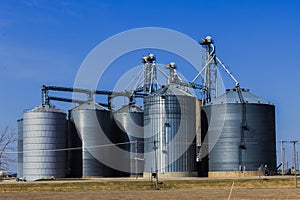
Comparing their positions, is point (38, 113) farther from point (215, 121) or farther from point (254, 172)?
point (254, 172)

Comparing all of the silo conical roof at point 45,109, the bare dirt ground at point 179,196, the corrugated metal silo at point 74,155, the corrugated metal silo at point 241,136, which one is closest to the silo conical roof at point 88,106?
the corrugated metal silo at point 74,155

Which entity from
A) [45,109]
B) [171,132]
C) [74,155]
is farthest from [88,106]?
[171,132]

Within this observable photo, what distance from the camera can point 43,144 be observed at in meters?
108

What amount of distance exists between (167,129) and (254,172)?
1781 cm

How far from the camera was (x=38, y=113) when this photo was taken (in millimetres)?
110375

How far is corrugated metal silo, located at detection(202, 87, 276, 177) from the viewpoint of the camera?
103312mm

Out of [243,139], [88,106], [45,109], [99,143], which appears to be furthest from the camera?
[88,106]

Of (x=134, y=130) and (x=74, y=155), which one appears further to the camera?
(x=134, y=130)

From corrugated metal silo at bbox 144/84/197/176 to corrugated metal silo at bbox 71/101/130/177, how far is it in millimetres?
11024

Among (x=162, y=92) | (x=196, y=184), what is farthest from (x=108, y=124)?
(x=196, y=184)

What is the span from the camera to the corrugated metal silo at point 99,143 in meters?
116

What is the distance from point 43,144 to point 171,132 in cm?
2441

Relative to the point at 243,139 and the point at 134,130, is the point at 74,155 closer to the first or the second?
the point at 134,130

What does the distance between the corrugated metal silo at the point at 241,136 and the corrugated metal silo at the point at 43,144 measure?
2883 cm
